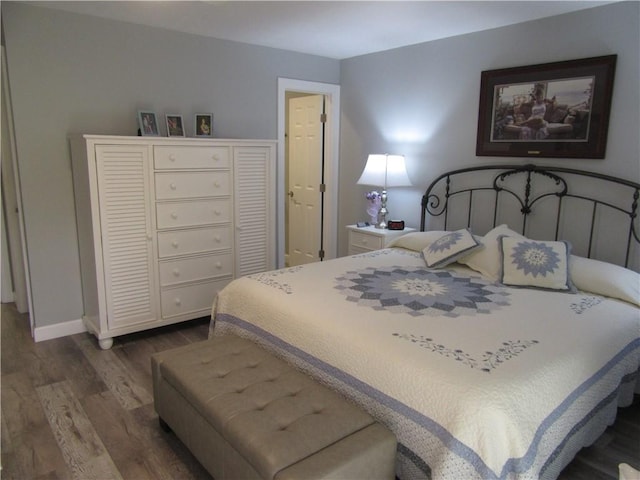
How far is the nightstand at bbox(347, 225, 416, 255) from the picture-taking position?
396 centimetres

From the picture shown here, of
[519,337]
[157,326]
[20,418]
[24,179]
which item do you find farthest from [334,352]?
[24,179]

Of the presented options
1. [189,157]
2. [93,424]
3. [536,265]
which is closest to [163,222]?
[189,157]

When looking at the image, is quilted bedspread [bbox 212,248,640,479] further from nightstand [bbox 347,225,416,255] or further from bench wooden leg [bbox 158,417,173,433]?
nightstand [bbox 347,225,416,255]

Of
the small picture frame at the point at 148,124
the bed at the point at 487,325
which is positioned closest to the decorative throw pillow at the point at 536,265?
the bed at the point at 487,325

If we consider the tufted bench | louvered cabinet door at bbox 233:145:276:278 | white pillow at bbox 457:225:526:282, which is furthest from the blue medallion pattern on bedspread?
louvered cabinet door at bbox 233:145:276:278

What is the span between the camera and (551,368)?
1.79 metres

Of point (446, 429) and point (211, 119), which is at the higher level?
point (211, 119)

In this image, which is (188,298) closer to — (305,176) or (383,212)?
(383,212)

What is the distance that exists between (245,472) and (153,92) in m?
3.03

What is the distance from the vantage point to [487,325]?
2.12m

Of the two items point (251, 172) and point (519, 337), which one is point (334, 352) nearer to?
point (519, 337)

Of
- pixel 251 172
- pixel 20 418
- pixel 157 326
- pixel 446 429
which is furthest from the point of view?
pixel 251 172

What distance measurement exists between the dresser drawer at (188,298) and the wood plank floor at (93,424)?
0.98ft

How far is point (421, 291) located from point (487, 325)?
524 mm
